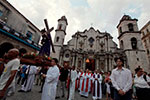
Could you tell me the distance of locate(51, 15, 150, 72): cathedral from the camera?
54.1 ft

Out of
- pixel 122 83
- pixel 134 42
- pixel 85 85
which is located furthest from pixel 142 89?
pixel 134 42

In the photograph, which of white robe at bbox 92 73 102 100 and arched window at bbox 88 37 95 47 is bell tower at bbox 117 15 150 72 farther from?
white robe at bbox 92 73 102 100

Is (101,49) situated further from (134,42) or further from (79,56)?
(134,42)

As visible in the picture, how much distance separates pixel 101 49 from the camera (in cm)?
1947

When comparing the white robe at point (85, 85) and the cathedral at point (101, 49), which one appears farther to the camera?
the cathedral at point (101, 49)

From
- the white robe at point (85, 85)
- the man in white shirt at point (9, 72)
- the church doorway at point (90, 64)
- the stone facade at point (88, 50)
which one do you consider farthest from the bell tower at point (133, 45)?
the man in white shirt at point (9, 72)

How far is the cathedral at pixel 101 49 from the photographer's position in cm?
1648

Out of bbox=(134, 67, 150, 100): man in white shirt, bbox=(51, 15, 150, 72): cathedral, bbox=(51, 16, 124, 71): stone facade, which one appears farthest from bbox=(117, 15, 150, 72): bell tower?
bbox=(134, 67, 150, 100): man in white shirt

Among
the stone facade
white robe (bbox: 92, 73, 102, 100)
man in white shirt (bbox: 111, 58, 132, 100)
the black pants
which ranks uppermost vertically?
the stone facade

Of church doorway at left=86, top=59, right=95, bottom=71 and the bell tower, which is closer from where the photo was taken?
the bell tower

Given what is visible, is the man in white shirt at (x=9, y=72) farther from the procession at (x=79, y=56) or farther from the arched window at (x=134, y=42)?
the arched window at (x=134, y=42)

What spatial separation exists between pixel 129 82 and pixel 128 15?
2606 cm

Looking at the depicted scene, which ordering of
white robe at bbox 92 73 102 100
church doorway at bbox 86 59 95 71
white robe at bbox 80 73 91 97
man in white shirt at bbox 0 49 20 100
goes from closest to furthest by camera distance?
man in white shirt at bbox 0 49 20 100 → white robe at bbox 92 73 102 100 → white robe at bbox 80 73 91 97 → church doorway at bbox 86 59 95 71

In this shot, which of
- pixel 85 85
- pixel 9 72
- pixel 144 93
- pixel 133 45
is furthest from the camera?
pixel 133 45
